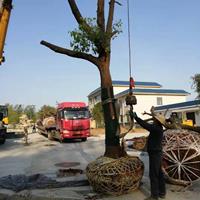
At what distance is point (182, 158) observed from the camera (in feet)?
30.1

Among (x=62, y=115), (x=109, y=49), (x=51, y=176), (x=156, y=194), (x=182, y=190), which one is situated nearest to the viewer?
(x=156, y=194)

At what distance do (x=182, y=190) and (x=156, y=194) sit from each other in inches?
47.5

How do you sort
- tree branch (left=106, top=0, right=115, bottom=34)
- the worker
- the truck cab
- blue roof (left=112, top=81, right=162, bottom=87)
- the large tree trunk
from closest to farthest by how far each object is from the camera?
1. the worker
2. the large tree trunk
3. tree branch (left=106, top=0, right=115, bottom=34)
4. the truck cab
5. blue roof (left=112, top=81, right=162, bottom=87)

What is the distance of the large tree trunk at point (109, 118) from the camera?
905cm

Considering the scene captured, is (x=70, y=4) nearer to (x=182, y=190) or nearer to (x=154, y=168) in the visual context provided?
(x=154, y=168)

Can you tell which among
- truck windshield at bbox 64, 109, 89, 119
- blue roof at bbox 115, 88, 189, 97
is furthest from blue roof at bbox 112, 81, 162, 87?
truck windshield at bbox 64, 109, 89, 119

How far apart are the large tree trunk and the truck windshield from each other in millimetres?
18193

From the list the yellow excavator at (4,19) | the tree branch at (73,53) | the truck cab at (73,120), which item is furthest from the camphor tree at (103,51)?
the truck cab at (73,120)

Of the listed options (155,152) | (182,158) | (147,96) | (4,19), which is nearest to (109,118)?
(155,152)

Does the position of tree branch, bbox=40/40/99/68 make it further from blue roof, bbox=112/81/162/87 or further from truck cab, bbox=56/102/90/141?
blue roof, bbox=112/81/162/87

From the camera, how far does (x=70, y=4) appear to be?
32.7 ft

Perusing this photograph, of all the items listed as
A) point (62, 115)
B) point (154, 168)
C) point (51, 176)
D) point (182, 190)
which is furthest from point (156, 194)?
point (62, 115)

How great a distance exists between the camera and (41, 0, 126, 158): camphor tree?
A: 29.6 feet

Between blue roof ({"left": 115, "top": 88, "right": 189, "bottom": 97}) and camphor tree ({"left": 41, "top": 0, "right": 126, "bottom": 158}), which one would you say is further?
blue roof ({"left": 115, "top": 88, "right": 189, "bottom": 97})
